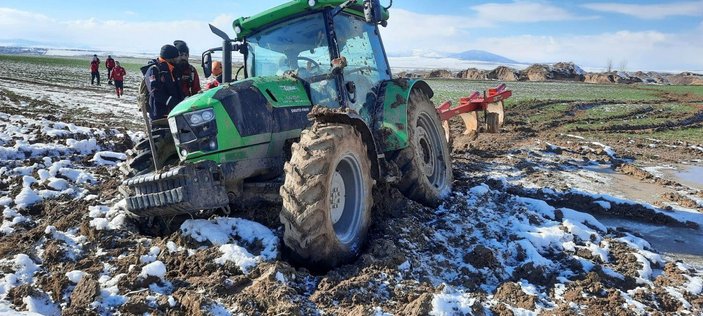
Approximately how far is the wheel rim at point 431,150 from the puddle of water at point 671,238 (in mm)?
1965

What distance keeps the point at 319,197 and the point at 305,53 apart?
2.02 meters

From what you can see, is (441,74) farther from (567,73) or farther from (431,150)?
(431,150)

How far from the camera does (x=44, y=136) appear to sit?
881cm

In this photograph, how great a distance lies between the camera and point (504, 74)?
57406mm

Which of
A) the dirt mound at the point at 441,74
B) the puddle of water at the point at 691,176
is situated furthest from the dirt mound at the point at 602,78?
the puddle of water at the point at 691,176

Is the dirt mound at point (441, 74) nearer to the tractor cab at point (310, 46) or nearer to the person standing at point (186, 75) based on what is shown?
the person standing at point (186, 75)

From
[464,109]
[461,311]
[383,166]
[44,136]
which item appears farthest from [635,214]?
[44,136]

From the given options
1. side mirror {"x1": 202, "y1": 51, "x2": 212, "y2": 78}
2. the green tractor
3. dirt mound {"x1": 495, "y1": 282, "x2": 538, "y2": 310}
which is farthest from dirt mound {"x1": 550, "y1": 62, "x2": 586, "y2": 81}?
dirt mound {"x1": 495, "y1": 282, "x2": 538, "y2": 310}

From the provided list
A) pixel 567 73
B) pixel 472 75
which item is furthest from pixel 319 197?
pixel 567 73

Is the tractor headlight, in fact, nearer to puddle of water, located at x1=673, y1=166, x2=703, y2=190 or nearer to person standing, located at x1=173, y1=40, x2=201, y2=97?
person standing, located at x1=173, y1=40, x2=201, y2=97

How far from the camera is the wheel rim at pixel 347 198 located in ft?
15.4

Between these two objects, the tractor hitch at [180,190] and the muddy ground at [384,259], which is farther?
the tractor hitch at [180,190]

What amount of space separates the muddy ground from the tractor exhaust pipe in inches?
60.4

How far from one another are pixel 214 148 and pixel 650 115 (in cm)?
1713
